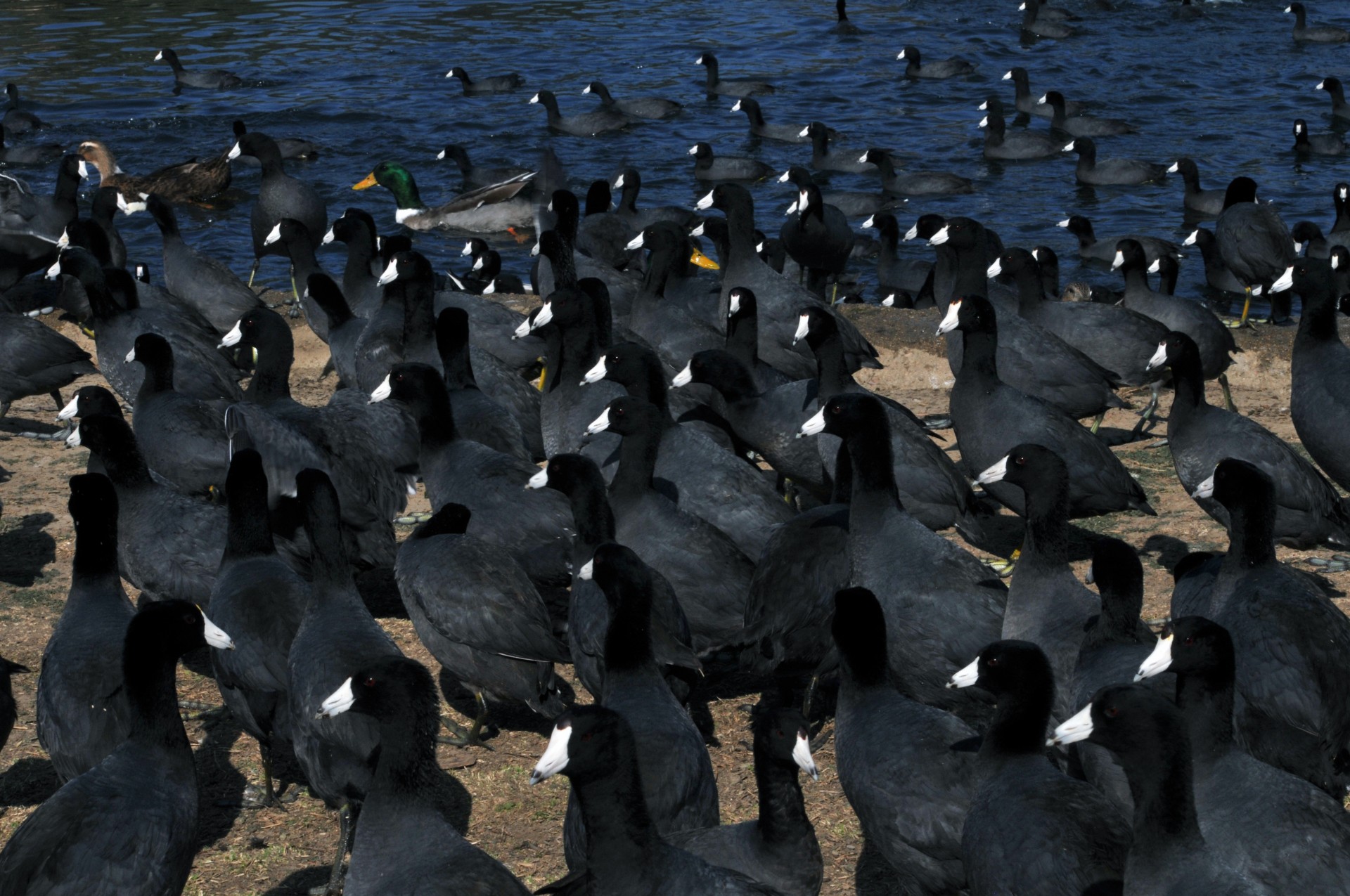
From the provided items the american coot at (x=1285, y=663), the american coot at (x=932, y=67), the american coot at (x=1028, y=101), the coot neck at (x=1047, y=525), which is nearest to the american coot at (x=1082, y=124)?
the american coot at (x=1028, y=101)

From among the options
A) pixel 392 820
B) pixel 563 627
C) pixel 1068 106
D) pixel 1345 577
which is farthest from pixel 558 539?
pixel 1068 106

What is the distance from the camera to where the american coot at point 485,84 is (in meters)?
27.0

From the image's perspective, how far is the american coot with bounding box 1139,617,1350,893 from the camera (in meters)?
5.06

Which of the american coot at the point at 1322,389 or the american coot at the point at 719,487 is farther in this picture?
the american coot at the point at 1322,389

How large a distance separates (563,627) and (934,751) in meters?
2.43

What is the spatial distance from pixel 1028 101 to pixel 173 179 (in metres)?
14.4

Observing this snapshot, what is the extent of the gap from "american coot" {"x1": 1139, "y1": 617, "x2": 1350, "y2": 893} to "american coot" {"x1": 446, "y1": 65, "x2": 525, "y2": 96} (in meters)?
22.9

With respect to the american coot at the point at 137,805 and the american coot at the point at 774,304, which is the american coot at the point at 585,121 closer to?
the american coot at the point at 774,304

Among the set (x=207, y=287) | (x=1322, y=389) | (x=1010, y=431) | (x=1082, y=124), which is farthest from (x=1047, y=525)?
(x=1082, y=124)

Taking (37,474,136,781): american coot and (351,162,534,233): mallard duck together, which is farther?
(351,162,534,233): mallard duck

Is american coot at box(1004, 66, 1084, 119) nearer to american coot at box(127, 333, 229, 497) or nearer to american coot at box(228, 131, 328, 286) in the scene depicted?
american coot at box(228, 131, 328, 286)

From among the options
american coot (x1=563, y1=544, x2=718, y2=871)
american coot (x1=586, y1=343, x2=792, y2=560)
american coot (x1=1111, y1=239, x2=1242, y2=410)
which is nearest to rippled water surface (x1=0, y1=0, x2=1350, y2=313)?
american coot (x1=1111, y1=239, x2=1242, y2=410)

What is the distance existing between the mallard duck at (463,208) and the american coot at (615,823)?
52.0ft

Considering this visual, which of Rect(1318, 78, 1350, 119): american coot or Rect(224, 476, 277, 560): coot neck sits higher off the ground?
Rect(224, 476, 277, 560): coot neck
